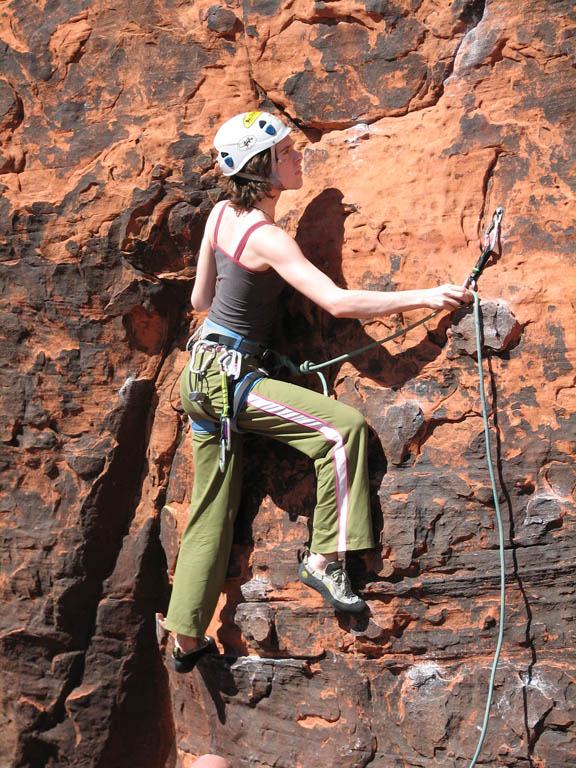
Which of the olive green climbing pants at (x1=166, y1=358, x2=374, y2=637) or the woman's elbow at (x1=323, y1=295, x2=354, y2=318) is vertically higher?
the woman's elbow at (x1=323, y1=295, x2=354, y2=318)

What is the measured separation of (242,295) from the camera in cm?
316

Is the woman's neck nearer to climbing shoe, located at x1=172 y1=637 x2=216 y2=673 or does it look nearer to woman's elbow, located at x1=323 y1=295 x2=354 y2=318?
woman's elbow, located at x1=323 y1=295 x2=354 y2=318

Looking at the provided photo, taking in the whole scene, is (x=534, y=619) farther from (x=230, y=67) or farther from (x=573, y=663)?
(x=230, y=67)

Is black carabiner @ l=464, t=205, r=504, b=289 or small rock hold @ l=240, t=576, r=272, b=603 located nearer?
black carabiner @ l=464, t=205, r=504, b=289

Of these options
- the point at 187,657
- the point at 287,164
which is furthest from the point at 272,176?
the point at 187,657

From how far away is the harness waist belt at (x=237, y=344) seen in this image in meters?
3.20

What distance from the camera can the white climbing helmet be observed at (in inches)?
121

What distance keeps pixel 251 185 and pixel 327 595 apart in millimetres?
1530

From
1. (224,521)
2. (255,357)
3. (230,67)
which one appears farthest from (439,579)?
(230,67)

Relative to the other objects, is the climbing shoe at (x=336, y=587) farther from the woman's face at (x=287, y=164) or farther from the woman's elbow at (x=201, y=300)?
the woman's face at (x=287, y=164)

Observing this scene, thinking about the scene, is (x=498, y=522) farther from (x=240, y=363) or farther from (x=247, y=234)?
(x=247, y=234)

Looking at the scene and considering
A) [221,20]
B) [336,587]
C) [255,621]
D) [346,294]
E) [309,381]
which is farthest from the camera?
[221,20]

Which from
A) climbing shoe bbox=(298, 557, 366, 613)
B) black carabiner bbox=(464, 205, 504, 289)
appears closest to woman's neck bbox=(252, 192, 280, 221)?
black carabiner bbox=(464, 205, 504, 289)

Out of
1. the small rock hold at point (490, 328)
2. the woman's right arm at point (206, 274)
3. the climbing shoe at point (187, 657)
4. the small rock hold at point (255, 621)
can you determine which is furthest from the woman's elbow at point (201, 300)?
the climbing shoe at point (187, 657)
